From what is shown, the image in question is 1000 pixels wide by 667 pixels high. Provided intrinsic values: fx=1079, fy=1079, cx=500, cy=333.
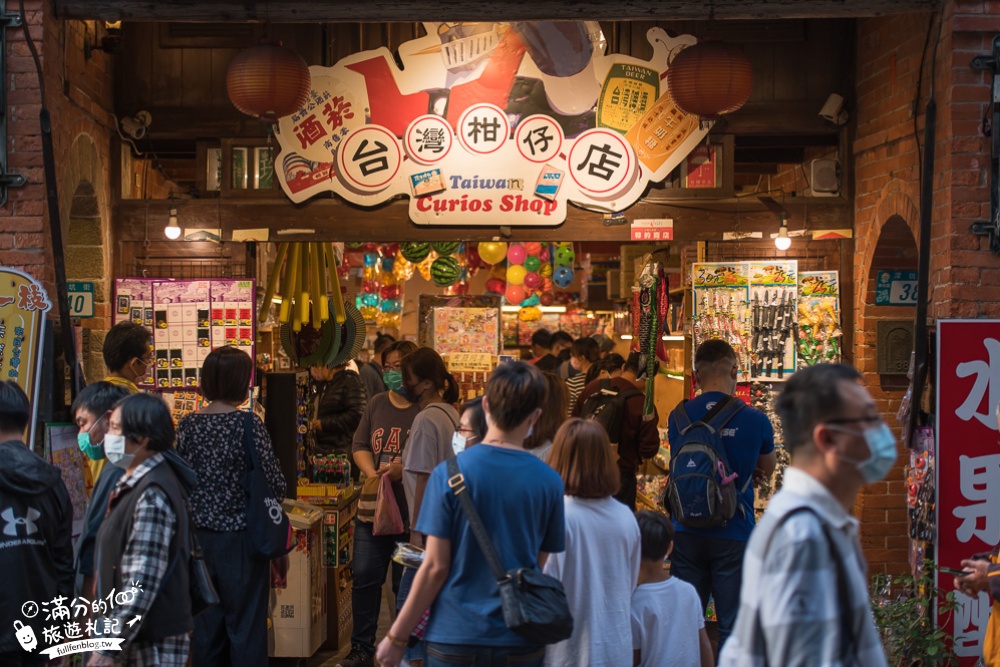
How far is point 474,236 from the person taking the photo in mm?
7293

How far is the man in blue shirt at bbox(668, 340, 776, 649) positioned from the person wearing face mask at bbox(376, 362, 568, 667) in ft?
6.29

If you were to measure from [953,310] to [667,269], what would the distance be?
4.03 m

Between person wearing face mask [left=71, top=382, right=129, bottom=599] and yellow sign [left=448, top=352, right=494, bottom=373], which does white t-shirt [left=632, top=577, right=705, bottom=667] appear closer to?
person wearing face mask [left=71, top=382, right=129, bottom=599]

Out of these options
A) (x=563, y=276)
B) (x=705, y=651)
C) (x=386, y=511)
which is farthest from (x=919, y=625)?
(x=563, y=276)

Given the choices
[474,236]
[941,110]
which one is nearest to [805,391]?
[941,110]

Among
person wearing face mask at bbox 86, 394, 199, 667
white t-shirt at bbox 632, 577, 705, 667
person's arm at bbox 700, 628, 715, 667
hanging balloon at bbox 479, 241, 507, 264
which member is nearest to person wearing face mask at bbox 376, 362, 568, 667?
white t-shirt at bbox 632, 577, 705, 667

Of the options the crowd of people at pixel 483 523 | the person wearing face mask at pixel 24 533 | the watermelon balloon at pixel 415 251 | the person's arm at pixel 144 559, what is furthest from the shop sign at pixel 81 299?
the person's arm at pixel 144 559

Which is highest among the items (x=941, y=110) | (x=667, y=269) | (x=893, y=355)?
(x=941, y=110)

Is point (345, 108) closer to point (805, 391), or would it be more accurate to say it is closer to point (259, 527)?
point (259, 527)

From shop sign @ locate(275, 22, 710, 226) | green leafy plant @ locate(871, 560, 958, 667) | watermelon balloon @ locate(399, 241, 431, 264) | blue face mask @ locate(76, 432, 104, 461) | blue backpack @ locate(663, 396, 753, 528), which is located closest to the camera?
blue face mask @ locate(76, 432, 104, 461)

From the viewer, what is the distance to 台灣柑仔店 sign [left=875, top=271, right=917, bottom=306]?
727cm

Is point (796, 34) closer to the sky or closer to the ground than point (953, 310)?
closer to the sky

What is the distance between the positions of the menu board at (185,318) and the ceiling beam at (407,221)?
466 mm

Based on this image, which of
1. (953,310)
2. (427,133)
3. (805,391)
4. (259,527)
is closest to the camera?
(805,391)
